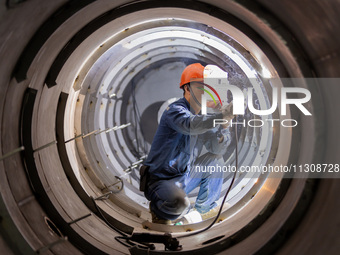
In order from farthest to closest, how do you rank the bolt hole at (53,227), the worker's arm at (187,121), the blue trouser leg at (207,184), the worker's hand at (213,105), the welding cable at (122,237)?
the blue trouser leg at (207,184) → the worker's hand at (213,105) → the worker's arm at (187,121) → the welding cable at (122,237) → the bolt hole at (53,227)

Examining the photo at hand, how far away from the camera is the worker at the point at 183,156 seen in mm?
3271

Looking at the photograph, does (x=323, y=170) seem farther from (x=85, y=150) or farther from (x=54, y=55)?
(x=85, y=150)

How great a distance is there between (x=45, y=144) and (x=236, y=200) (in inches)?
72.7

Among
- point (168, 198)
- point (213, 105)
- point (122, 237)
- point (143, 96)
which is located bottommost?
point (122, 237)

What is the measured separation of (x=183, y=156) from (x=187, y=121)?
0.52 metres

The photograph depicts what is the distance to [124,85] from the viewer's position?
4.72m

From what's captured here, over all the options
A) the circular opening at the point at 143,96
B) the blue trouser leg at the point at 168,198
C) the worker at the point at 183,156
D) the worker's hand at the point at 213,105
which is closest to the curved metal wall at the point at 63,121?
the circular opening at the point at 143,96

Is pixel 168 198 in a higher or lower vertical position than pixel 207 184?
lower

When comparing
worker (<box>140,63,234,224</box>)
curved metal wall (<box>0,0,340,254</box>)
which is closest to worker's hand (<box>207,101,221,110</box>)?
worker (<box>140,63,234,224</box>)

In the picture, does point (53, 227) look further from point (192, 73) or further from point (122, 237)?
point (192, 73)

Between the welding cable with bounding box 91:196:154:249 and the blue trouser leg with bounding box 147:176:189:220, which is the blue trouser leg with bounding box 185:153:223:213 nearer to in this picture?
the blue trouser leg with bounding box 147:176:189:220

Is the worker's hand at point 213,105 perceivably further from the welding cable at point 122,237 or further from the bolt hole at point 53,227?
the bolt hole at point 53,227

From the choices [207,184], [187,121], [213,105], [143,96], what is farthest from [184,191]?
[143,96]

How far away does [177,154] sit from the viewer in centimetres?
350
